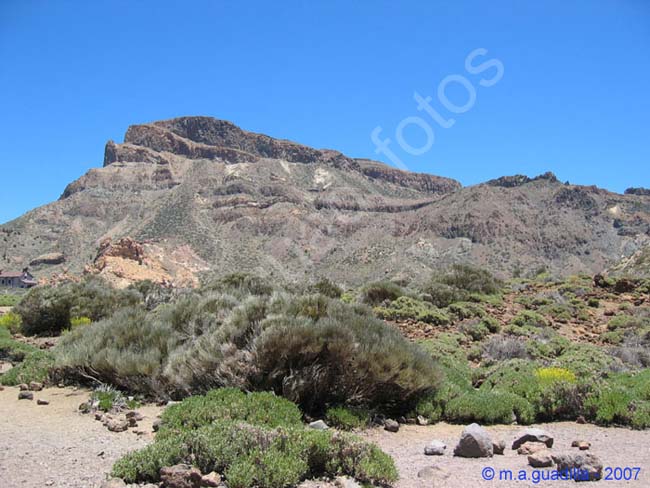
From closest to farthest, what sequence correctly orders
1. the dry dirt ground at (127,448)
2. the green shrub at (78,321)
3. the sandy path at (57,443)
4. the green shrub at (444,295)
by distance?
the sandy path at (57,443) → the dry dirt ground at (127,448) → the green shrub at (78,321) → the green shrub at (444,295)

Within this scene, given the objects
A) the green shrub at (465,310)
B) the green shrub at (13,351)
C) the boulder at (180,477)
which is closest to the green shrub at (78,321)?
the green shrub at (13,351)

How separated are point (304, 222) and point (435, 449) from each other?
96.4 meters

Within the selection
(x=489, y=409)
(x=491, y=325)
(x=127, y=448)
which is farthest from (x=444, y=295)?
(x=127, y=448)

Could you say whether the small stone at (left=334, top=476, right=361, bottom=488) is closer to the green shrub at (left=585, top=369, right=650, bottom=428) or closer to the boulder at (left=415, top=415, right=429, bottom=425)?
the boulder at (left=415, top=415, right=429, bottom=425)

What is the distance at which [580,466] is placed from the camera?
4797 millimetres

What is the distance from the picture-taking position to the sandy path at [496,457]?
4.73 metres

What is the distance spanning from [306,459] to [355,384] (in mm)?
2591

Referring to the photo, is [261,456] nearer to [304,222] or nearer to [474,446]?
[474,446]

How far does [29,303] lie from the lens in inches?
606

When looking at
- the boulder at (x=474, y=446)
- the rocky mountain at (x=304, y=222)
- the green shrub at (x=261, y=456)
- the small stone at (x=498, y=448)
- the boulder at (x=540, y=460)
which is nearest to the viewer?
the green shrub at (x=261, y=456)

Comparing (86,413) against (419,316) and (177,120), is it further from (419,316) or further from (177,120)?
(177,120)

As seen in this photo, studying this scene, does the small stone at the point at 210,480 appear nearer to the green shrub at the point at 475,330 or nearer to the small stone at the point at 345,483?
the small stone at the point at 345,483

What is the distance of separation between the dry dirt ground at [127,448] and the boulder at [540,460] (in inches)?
3.3

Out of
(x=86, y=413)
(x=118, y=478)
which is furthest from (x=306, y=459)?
(x=86, y=413)
